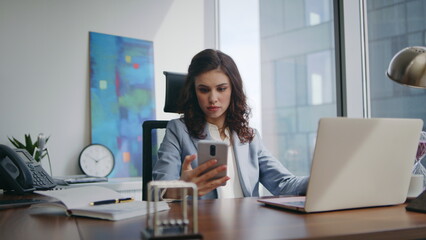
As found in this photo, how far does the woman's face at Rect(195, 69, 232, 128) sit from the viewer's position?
1819 millimetres

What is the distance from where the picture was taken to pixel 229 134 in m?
1.92

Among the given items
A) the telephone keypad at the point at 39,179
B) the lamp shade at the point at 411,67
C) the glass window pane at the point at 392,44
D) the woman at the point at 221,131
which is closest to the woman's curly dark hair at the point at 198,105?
the woman at the point at 221,131

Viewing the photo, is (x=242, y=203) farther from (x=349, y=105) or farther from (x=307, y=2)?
(x=307, y=2)

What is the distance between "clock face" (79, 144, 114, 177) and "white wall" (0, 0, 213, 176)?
70mm

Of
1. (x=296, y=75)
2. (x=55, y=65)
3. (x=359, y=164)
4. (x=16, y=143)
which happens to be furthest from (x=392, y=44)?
(x=16, y=143)

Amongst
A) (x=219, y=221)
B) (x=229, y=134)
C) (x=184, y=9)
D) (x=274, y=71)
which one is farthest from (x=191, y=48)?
(x=219, y=221)

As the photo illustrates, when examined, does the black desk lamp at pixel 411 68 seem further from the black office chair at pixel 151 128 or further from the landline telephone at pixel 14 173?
the landline telephone at pixel 14 173

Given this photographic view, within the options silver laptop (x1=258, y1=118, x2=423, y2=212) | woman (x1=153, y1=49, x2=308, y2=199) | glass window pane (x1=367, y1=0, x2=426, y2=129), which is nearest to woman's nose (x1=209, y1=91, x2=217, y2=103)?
woman (x1=153, y1=49, x2=308, y2=199)

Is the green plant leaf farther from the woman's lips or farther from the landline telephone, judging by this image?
the woman's lips

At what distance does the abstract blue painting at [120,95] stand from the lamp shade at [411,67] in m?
2.52

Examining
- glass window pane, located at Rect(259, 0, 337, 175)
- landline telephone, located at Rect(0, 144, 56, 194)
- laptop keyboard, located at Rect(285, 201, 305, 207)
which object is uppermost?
glass window pane, located at Rect(259, 0, 337, 175)

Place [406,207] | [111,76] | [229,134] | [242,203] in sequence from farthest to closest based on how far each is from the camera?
[111,76]
[229,134]
[242,203]
[406,207]

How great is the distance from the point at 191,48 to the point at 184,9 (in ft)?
1.20

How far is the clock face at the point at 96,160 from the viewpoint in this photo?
322 centimetres
